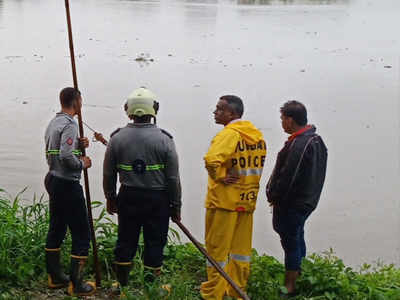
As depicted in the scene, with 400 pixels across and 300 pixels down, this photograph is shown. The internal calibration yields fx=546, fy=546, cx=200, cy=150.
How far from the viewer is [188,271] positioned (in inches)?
169

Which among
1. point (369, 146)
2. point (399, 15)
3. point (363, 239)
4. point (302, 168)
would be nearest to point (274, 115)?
point (369, 146)

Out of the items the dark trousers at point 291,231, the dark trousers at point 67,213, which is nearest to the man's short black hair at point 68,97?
the dark trousers at point 67,213

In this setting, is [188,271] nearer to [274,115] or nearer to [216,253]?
[216,253]

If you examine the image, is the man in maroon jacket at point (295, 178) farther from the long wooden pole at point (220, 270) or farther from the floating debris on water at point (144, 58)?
the floating debris on water at point (144, 58)

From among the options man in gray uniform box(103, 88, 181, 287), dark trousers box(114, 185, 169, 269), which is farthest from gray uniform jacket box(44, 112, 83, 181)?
dark trousers box(114, 185, 169, 269)

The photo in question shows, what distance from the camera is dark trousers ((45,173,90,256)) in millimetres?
3545

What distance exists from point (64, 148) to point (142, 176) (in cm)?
52

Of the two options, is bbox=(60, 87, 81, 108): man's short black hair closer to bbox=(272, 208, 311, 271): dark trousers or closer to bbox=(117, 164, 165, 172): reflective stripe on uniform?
bbox=(117, 164, 165, 172): reflective stripe on uniform

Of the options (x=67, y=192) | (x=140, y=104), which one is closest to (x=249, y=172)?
(x=140, y=104)

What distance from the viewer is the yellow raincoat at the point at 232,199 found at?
3580 millimetres

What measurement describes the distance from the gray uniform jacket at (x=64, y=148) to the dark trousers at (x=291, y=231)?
56.7 inches

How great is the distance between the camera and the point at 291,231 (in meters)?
3.83

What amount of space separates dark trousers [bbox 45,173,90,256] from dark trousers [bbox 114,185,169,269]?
0.25 meters

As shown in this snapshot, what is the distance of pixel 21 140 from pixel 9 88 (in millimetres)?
3384
